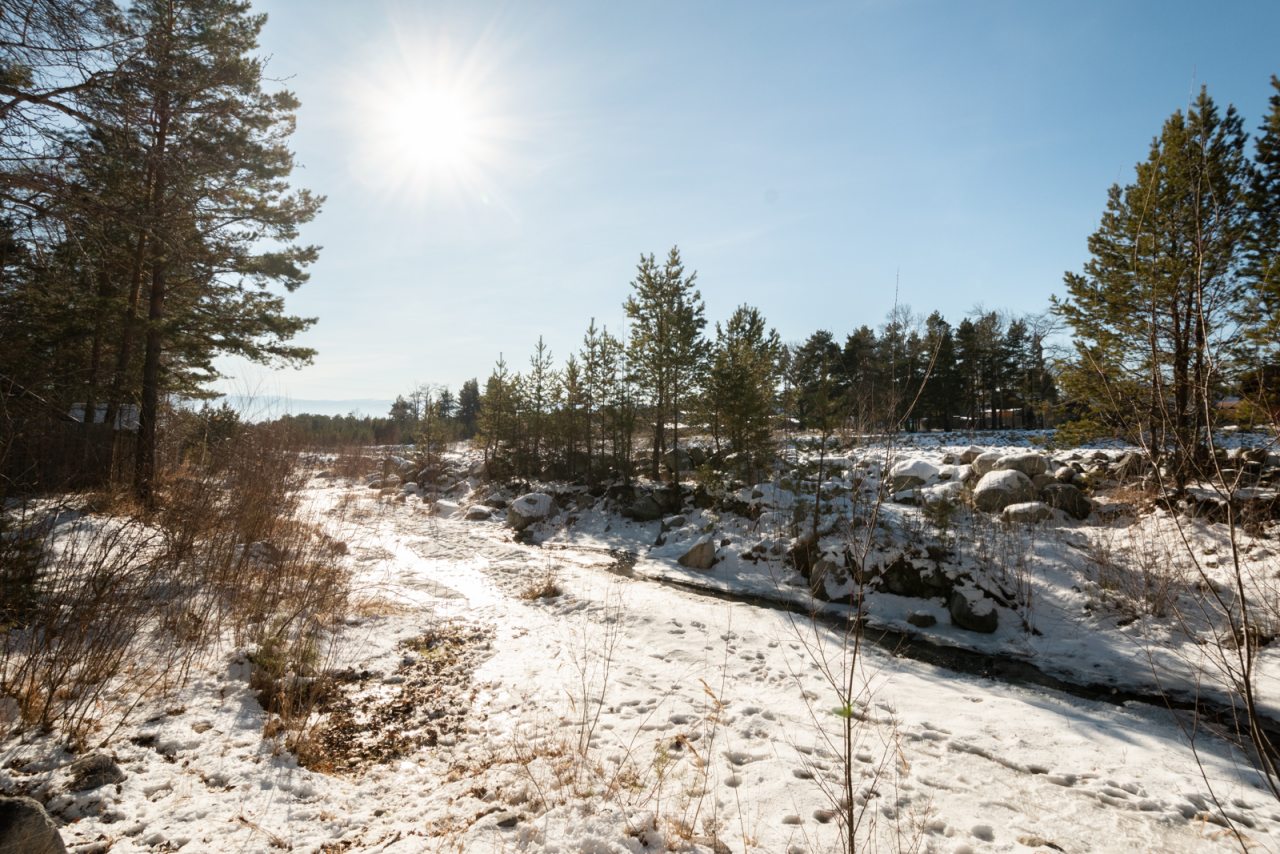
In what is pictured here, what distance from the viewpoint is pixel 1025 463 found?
1492 cm

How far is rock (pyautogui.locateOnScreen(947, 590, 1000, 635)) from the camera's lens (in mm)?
9117

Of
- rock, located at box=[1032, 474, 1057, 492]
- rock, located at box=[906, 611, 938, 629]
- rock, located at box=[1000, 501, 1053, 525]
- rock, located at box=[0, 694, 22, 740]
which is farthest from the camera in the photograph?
rock, located at box=[1032, 474, 1057, 492]

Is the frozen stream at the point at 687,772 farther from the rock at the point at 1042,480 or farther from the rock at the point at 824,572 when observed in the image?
the rock at the point at 1042,480

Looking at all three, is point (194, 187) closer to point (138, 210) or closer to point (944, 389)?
point (138, 210)

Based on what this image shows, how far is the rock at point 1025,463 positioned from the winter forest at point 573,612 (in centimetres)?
16

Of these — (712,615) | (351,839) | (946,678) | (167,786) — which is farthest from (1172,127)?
(167,786)

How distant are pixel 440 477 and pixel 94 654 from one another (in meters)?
26.0

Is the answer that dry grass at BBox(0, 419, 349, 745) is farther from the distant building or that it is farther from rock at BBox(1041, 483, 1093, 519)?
rock at BBox(1041, 483, 1093, 519)

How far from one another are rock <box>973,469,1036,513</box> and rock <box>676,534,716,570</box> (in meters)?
6.28

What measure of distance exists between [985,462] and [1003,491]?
9.86 feet

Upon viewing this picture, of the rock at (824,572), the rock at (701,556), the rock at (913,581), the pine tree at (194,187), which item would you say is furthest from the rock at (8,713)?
the rock at (701,556)

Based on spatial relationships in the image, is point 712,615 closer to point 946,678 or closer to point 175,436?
point 946,678

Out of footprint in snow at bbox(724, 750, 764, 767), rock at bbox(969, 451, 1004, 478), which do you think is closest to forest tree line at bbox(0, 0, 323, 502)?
footprint in snow at bbox(724, 750, 764, 767)

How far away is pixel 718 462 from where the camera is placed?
1758 cm
